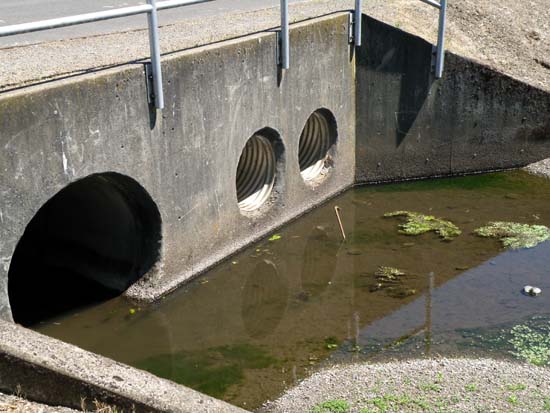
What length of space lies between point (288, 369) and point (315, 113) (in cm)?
588

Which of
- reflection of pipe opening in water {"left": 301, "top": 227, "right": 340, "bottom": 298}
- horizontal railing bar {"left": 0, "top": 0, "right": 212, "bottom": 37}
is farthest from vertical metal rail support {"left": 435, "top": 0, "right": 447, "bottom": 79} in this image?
horizontal railing bar {"left": 0, "top": 0, "right": 212, "bottom": 37}

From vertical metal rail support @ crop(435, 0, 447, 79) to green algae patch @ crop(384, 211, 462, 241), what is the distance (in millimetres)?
2785

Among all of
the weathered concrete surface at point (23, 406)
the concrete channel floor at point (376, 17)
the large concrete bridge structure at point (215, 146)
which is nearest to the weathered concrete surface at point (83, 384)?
the weathered concrete surface at point (23, 406)

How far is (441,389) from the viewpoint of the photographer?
24.9 feet

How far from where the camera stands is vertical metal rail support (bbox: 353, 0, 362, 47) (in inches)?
503

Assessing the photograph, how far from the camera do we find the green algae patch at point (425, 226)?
1179 centimetres

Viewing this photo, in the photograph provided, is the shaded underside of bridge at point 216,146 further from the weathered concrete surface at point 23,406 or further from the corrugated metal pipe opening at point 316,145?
the weathered concrete surface at point 23,406

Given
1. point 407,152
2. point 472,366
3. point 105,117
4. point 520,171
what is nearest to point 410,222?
point 407,152

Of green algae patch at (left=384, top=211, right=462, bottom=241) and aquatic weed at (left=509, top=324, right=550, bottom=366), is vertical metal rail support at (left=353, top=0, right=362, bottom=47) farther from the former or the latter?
aquatic weed at (left=509, top=324, right=550, bottom=366)

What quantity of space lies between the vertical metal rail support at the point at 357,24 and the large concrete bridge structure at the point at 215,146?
177 mm

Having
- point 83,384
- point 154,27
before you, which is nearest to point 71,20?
point 154,27

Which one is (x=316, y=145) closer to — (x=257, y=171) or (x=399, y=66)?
(x=257, y=171)

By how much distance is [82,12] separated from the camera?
12.7 meters

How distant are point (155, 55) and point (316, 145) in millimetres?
5381
